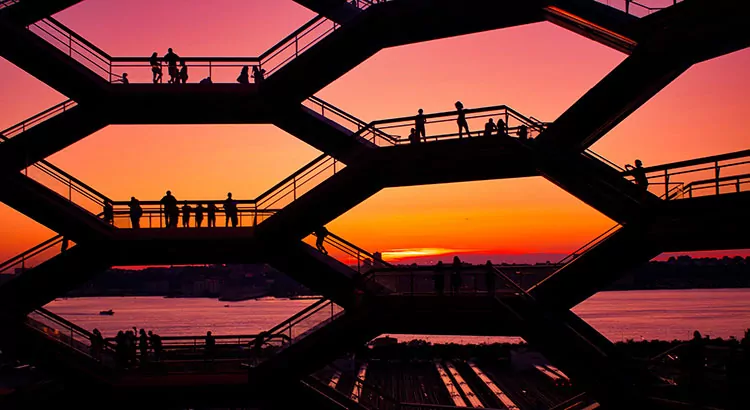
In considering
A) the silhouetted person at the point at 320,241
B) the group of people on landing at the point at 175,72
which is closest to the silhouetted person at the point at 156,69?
the group of people on landing at the point at 175,72

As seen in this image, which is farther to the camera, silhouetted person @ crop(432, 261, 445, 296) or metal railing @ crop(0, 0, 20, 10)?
metal railing @ crop(0, 0, 20, 10)

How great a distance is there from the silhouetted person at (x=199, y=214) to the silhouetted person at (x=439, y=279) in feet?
25.1

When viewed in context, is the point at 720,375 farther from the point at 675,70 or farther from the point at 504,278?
the point at 675,70

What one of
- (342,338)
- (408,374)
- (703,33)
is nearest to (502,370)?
(408,374)

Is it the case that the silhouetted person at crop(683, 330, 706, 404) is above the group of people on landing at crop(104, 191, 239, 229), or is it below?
below

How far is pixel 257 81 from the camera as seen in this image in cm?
2322

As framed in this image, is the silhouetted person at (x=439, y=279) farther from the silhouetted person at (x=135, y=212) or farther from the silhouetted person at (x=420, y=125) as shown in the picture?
the silhouetted person at (x=135, y=212)

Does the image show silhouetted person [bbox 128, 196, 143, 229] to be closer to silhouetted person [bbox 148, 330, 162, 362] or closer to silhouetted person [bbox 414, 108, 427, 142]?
silhouetted person [bbox 148, 330, 162, 362]

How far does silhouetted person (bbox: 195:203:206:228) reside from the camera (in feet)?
74.5

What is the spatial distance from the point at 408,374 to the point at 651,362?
39378mm

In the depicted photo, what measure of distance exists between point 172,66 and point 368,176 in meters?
7.41

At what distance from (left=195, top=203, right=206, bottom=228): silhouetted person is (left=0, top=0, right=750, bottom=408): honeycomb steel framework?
322mm

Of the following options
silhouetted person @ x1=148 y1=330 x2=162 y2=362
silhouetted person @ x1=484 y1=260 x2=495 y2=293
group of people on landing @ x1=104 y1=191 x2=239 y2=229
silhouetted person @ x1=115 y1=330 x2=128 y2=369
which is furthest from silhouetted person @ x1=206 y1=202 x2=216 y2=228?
silhouetted person @ x1=484 y1=260 x2=495 y2=293

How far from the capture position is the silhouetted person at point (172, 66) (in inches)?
918
